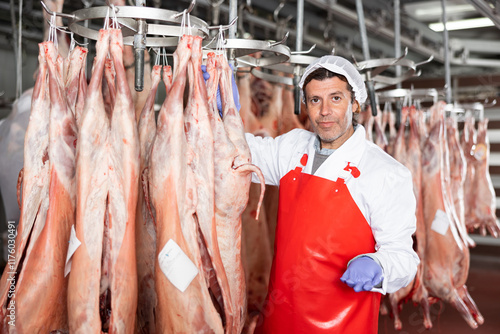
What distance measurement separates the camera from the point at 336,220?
102 inches

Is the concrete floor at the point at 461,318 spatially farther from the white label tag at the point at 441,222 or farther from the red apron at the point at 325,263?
the red apron at the point at 325,263

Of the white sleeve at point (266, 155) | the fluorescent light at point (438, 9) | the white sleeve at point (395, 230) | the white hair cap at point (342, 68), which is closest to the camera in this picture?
the white sleeve at point (395, 230)

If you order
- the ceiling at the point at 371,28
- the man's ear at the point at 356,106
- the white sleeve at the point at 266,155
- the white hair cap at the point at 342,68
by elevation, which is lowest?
the white sleeve at the point at 266,155

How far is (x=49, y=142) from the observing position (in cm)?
204

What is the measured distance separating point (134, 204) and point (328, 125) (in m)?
1.14

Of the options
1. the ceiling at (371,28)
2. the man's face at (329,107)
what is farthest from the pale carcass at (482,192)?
the man's face at (329,107)

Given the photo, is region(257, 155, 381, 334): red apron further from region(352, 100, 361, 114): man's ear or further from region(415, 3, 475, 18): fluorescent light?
region(415, 3, 475, 18): fluorescent light

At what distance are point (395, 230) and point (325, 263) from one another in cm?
40

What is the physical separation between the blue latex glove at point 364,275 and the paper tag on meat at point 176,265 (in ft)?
2.43

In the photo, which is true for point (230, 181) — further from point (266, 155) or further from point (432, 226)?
point (432, 226)

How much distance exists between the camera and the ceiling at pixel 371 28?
4.79 m

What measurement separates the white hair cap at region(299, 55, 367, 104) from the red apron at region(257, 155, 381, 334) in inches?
17.2

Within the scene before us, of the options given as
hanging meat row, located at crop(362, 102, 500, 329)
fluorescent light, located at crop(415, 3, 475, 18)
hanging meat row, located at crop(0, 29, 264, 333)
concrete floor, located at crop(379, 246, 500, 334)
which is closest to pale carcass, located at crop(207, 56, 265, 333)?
hanging meat row, located at crop(0, 29, 264, 333)

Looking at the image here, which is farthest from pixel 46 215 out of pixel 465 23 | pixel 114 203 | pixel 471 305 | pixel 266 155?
pixel 465 23
